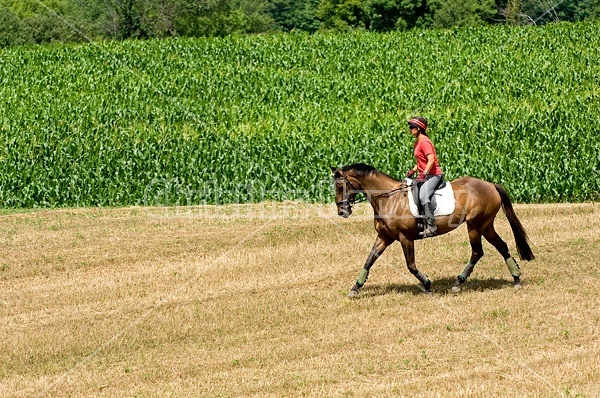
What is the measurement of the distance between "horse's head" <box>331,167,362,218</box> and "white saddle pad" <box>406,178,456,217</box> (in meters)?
0.91

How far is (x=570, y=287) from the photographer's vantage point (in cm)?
1545

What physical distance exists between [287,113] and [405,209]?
61.7 ft

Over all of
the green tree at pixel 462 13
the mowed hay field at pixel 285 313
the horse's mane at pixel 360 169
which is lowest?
the mowed hay field at pixel 285 313

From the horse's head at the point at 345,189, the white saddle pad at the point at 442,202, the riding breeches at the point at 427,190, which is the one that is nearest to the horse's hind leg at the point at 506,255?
the white saddle pad at the point at 442,202

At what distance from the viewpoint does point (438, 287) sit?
1592 centimetres

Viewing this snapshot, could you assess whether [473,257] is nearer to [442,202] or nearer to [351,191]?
[442,202]

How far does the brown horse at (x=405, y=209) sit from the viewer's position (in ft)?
48.8

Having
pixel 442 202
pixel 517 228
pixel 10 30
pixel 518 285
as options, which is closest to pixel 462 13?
pixel 10 30

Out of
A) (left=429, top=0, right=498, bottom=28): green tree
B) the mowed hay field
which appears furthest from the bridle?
(left=429, top=0, right=498, bottom=28): green tree

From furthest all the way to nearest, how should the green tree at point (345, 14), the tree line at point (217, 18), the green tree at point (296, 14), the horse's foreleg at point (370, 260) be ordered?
the green tree at point (296, 14) → the green tree at point (345, 14) → the tree line at point (217, 18) → the horse's foreleg at point (370, 260)

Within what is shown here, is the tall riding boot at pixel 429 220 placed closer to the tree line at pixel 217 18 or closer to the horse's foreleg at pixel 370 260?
the horse's foreleg at pixel 370 260

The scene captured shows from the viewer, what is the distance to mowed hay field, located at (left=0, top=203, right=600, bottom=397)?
436 inches

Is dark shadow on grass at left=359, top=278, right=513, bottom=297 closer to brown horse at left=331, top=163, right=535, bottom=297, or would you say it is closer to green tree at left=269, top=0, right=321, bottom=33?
brown horse at left=331, top=163, right=535, bottom=297

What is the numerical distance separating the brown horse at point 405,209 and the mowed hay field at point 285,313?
0.59 meters
